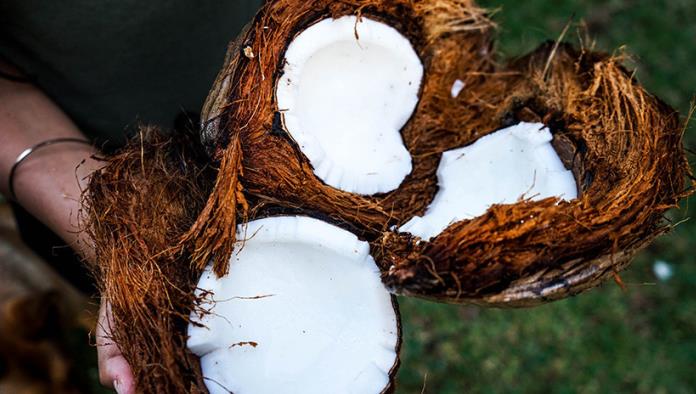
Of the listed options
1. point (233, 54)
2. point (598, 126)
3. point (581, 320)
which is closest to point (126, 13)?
point (233, 54)

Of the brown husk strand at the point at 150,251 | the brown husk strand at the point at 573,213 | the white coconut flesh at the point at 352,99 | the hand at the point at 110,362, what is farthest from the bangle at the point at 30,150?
the brown husk strand at the point at 573,213

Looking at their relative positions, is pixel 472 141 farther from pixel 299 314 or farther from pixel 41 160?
pixel 41 160

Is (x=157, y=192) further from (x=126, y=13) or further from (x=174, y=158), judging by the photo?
(x=126, y=13)

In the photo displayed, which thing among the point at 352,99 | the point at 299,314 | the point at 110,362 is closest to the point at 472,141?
the point at 352,99

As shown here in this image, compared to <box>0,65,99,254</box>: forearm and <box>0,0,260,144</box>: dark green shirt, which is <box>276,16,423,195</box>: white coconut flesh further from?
<box>0,65,99,254</box>: forearm

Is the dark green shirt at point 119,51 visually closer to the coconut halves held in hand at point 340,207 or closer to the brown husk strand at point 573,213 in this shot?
the coconut halves held in hand at point 340,207

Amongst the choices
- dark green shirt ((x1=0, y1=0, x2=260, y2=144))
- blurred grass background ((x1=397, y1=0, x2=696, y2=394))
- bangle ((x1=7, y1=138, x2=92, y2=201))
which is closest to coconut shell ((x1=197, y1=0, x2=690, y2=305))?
dark green shirt ((x1=0, y1=0, x2=260, y2=144))
